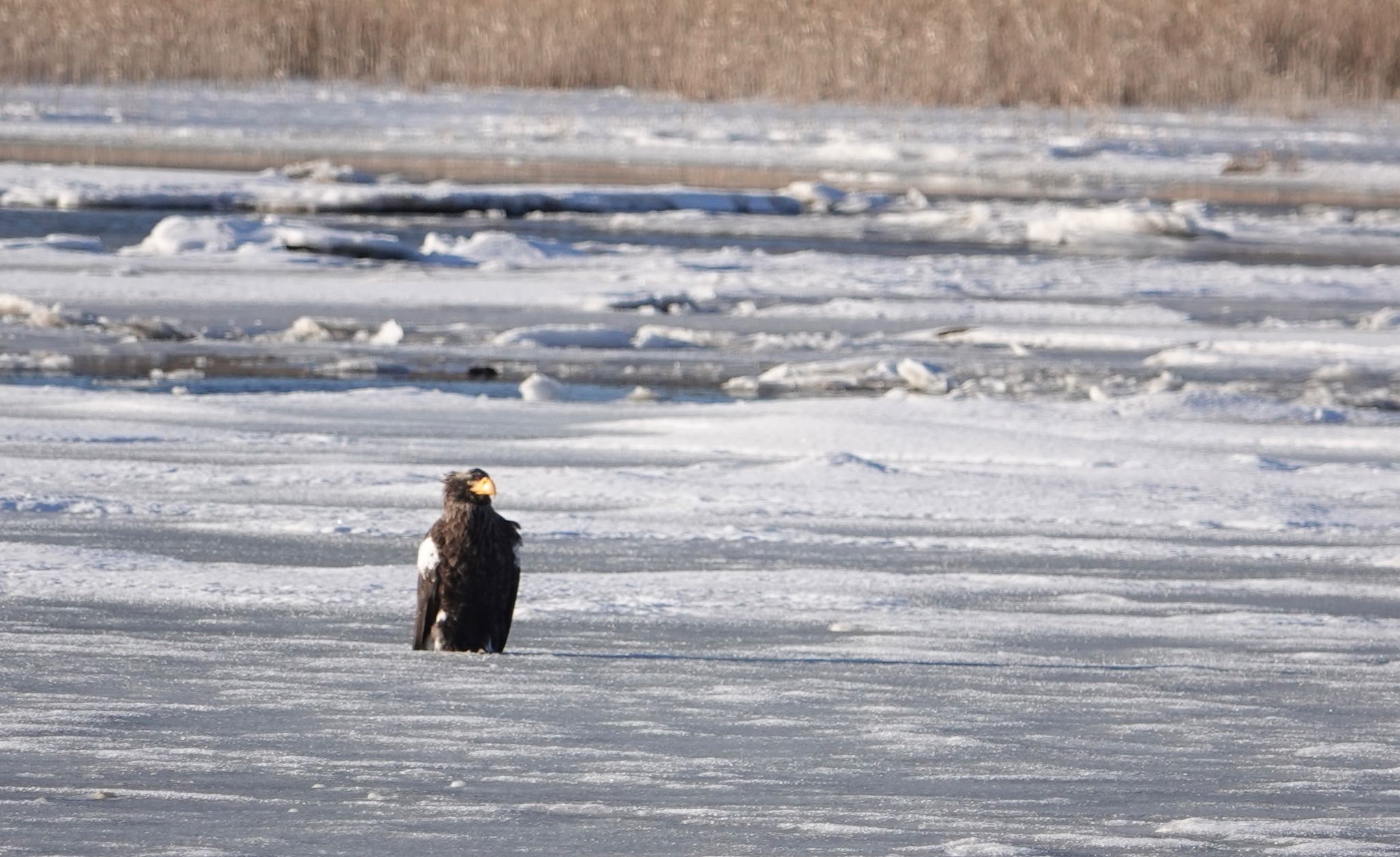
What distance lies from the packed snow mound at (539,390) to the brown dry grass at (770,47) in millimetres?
13960

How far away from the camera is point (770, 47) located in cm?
2239

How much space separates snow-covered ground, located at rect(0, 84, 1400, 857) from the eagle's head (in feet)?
0.98

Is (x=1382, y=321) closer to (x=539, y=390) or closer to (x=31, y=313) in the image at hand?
(x=539, y=390)

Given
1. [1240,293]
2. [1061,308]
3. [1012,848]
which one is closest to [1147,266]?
[1240,293]

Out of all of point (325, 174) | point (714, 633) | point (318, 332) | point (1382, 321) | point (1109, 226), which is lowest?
point (714, 633)

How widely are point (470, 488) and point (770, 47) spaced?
18743mm

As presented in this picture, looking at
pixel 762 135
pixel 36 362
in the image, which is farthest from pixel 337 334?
pixel 762 135

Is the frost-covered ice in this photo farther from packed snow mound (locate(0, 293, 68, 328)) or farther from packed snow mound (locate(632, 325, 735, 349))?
packed snow mound (locate(0, 293, 68, 328))

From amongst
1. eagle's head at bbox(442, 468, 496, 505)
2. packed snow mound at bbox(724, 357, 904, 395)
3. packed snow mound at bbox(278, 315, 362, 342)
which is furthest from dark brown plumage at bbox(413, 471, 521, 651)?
packed snow mound at bbox(278, 315, 362, 342)

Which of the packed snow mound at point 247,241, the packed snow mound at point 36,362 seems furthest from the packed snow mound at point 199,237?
the packed snow mound at point 36,362

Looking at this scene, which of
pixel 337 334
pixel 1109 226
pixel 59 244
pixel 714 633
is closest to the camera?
pixel 714 633

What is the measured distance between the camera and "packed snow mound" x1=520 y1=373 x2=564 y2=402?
26.5 ft

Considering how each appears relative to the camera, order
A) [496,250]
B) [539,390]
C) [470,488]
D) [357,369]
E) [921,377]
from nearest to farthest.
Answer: [470,488] < [539,390] < [921,377] < [357,369] < [496,250]

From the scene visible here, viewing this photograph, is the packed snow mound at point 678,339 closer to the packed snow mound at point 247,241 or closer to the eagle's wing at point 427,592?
the packed snow mound at point 247,241
